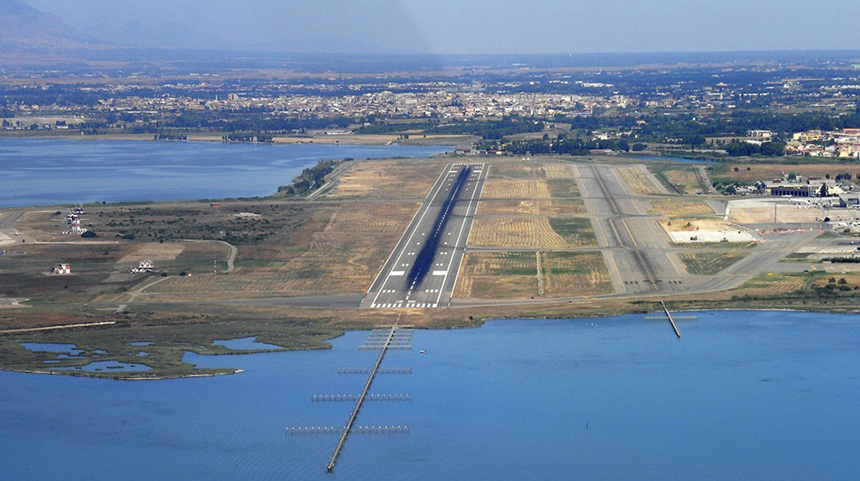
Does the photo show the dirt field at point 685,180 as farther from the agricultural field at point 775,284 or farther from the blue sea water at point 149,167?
the blue sea water at point 149,167

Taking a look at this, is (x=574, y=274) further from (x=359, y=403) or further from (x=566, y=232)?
(x=359, y=403)

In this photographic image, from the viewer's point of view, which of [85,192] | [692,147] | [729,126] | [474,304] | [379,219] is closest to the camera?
[474,304]

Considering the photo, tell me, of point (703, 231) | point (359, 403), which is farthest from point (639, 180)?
point (359, 403)

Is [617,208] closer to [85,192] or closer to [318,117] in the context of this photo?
[85,192]

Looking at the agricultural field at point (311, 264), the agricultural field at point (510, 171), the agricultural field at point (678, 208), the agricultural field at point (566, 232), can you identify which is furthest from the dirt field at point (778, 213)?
the agricultural field at point (510, 171)

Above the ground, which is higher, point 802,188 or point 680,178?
point 802,188

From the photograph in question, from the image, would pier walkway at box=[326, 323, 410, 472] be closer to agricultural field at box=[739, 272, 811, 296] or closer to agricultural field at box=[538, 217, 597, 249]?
agricultural field at box=[739, 272, 811, 296]

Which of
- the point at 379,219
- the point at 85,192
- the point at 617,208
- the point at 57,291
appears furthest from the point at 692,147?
the point at 57,291
